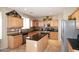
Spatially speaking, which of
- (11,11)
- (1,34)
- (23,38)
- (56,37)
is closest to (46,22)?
(56,37)

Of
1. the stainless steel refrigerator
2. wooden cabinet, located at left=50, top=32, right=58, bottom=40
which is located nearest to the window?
wooden cabinet, located at left=50, top=32, right=58, bottom=40

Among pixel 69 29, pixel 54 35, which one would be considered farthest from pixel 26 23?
pixel 69 29

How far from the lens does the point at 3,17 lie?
4.62 metres

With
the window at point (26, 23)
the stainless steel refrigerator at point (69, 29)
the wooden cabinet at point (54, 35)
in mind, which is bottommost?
the wooden cabinet at point (54, 35)

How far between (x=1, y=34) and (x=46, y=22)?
5.20 metres

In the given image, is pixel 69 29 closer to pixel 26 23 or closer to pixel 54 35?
pixel 54 35

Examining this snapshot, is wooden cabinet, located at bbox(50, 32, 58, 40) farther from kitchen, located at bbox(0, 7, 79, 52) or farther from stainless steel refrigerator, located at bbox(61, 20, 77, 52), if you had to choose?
stainless steel refrigerator, located at bbox(61, 20, 77, 52)

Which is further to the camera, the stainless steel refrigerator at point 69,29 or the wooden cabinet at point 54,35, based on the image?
the wooden cabinet at point 54,35

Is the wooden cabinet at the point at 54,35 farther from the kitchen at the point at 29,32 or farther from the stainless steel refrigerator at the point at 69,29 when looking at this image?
the stainless steel refrigerator at the point at 69,29

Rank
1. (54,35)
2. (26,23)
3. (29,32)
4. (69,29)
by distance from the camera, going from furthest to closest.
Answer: (54,35) → (26,23) → (29,32) → (69,29)

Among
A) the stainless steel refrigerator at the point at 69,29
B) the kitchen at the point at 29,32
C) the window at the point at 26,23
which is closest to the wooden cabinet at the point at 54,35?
the kitchen at the point at 29,32

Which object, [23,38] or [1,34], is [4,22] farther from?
[23,38]
